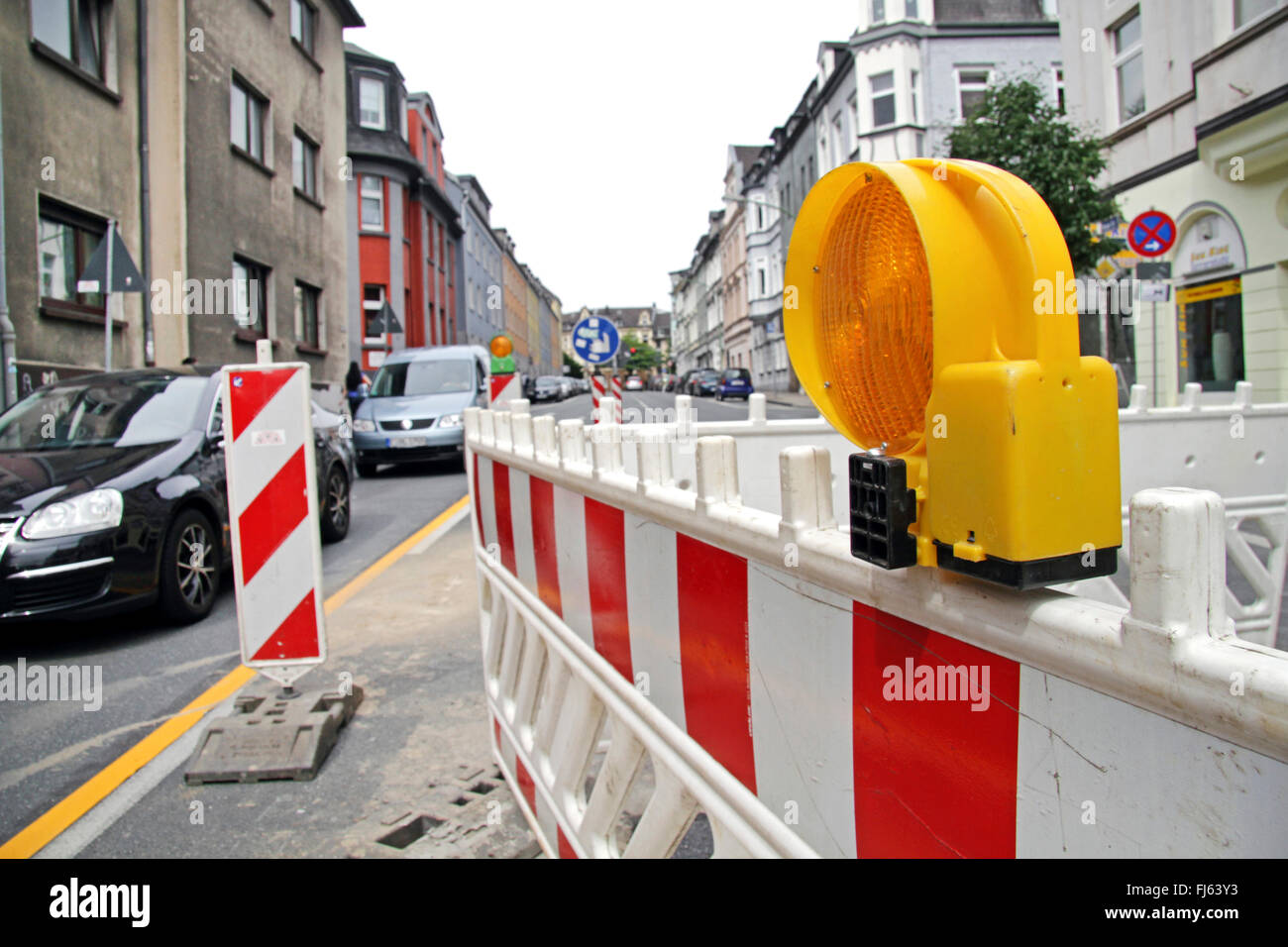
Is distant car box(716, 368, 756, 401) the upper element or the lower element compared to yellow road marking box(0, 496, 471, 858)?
upper

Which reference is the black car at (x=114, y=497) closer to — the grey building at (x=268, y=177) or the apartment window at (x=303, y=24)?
the grey building at (x=268, y=177)

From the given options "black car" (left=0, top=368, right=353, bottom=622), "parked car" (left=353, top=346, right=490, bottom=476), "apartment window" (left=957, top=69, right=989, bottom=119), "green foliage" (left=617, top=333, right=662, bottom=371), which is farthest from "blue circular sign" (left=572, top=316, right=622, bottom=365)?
A: "green foliage" (left=617, top=333, right=662, bottom=371)

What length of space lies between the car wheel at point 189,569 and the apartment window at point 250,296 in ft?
42.9

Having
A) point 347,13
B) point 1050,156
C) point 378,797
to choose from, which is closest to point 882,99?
point 347,13

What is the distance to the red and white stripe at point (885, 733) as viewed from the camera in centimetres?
76

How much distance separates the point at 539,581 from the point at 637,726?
84 centimetres

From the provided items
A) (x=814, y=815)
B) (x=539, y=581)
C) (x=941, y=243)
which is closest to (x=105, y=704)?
(x=539, y=581)

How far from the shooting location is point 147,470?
5.44m

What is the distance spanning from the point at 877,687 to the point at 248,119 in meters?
20.6

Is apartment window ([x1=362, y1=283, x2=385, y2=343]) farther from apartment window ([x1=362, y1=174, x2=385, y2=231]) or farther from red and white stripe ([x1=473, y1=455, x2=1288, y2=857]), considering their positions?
red and white stripe ([x1=473, y1=455, x2=1288, y2=857])

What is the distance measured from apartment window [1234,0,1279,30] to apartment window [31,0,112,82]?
53.5 ft

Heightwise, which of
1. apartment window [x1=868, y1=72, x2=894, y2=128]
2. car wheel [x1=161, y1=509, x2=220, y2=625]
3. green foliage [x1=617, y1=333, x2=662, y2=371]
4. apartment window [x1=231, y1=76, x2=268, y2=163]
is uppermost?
green foliage [x1=617, y1=333, x2=662, y2=371]

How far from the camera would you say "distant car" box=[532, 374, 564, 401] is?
2021 inches
